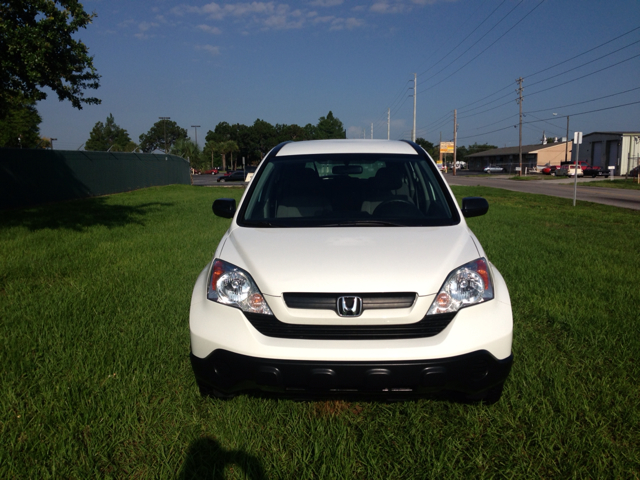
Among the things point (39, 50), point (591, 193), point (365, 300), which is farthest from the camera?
point (591, 193)

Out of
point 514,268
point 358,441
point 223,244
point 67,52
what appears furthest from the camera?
point 67,52

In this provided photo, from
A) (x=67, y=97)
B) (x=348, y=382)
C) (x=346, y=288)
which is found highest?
(x=67, y=97)

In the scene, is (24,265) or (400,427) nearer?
(400,427)

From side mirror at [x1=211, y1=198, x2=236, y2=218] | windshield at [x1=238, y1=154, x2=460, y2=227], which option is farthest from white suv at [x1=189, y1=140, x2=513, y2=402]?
side mirror at [x1=211, y1=198, x2=236, y2=218]

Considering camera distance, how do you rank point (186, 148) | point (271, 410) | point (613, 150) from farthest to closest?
point (186, 148) < point (613, 150) < point (271, 410)

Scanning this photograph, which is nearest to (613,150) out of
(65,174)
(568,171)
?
(568,171)

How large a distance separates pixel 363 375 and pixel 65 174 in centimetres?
2176

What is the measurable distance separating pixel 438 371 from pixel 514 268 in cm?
472

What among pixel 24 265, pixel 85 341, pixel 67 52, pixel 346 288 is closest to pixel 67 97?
pixel 67 52

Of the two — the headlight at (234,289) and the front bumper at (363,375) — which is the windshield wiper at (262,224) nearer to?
the headlight at (234,289)

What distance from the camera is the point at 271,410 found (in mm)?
2988

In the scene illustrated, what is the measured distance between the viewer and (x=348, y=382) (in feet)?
8.11

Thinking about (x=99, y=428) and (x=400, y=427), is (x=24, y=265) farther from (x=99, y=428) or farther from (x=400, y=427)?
(x=400, y=427)

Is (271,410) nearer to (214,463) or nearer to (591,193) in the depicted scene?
(214,463)
